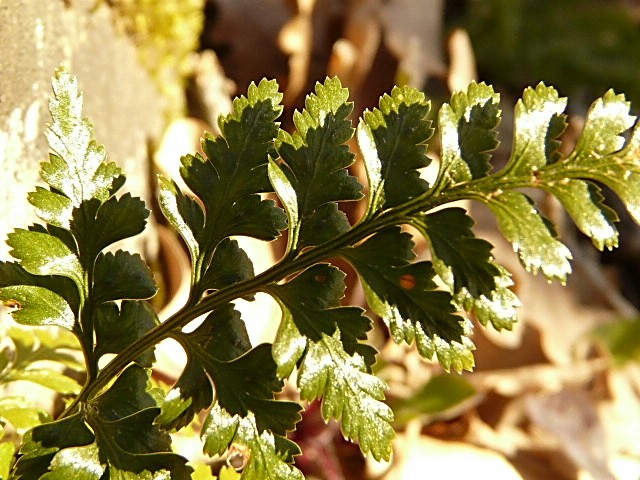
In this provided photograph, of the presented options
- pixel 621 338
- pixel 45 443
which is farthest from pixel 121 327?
pixel 621 338

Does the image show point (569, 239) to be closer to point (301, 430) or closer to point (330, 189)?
point (301, 430)

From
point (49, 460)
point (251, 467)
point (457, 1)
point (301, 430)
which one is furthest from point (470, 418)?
point (457, 1)

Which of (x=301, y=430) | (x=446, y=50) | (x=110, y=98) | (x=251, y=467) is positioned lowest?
(x=251, y=467)

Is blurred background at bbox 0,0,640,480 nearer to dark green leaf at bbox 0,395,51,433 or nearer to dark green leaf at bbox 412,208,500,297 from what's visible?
dark green leaf at bbox 0,395,51,433

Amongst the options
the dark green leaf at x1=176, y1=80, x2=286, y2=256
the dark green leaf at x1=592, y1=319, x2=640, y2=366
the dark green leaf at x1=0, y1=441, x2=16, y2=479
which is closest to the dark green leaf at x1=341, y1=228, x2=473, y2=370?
the dark green leaf at x1=176, y1=80, x2=286, y2=256

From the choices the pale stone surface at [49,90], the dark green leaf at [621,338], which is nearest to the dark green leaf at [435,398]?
the pale stone surface at [49,90]

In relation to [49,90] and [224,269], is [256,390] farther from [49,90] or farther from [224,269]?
[49,90]

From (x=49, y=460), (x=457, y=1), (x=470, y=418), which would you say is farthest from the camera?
(x=457, y=1)
